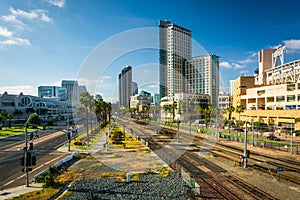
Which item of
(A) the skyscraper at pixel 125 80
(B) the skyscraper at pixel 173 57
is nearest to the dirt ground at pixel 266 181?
(A) the skyscraper at pixel 125 80

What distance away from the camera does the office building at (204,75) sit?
130375mm

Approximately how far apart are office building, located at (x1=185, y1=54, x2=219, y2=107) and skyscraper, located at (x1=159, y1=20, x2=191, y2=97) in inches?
295

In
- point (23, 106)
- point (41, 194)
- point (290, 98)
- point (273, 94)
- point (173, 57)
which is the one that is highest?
point (173, 57)

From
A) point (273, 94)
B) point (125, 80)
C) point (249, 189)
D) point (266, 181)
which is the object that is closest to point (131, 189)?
point (249, 189)

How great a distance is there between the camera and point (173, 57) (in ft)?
394

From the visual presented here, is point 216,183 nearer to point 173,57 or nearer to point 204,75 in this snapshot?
point 173,57

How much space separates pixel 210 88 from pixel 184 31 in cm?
5333

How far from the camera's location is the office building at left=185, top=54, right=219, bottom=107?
130 m

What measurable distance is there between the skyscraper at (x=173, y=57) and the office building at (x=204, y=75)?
295 inches

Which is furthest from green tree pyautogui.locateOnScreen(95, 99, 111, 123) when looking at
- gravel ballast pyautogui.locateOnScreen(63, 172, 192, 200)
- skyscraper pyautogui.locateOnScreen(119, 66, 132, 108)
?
gravel ballast pyautogui.locateOnScreen(63, 172, 192, 200)

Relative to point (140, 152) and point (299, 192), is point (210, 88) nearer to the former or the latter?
point (140, 152)

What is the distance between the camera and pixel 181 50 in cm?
12388

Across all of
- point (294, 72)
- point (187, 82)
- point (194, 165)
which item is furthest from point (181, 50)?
point (194, 165)

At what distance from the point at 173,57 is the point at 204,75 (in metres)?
30.5
